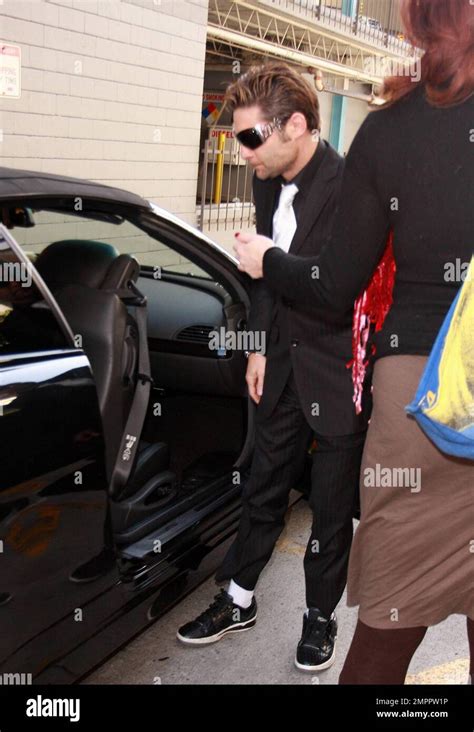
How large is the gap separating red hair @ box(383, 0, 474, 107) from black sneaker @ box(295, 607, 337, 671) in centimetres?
174

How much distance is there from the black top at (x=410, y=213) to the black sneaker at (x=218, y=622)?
1.40m

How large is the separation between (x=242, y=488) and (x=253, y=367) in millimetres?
480

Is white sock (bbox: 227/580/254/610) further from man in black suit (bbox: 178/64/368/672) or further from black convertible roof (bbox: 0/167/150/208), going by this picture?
black convertible roof (bbox: 0/167/150/208)

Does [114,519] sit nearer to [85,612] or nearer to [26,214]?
[85,612]

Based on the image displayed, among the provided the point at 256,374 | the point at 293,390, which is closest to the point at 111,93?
the point at 256,374

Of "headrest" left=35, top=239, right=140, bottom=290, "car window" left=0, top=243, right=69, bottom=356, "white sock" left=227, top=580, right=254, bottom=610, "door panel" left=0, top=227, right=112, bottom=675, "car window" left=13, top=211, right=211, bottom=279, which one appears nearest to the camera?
"door panel" left=0, top=227, right=112, bottom=675

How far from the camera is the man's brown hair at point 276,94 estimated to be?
94.9 inches

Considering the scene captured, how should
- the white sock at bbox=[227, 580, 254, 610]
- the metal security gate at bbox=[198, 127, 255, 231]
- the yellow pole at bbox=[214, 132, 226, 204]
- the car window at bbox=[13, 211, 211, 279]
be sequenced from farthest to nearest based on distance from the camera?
the yellow pole at bbox=[214, 132, 226, 204] < the metal security gate at bbox=[198, 127, 255, 231] < the car window at bbox=[13, 211, 211, 279] < the white sock at bbox=[227, 580, 254, 610]

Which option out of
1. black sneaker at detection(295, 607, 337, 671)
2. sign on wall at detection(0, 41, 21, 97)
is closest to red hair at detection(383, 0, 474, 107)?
black sneaker at detection(295, 607, 337, 671)

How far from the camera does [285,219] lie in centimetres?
254

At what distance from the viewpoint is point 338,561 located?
102 inches

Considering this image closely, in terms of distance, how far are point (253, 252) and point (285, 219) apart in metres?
0.66

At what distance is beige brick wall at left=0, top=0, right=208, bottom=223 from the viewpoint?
6.64m

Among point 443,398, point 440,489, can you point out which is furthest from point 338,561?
point 443,398
